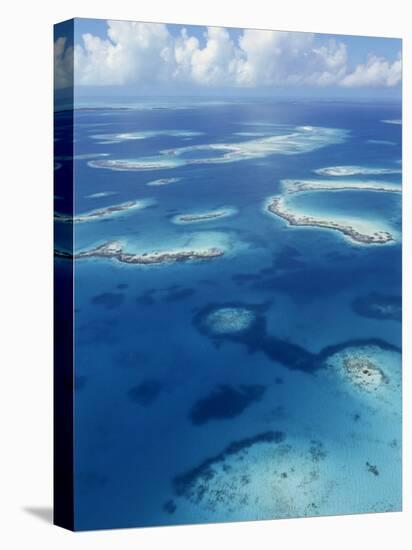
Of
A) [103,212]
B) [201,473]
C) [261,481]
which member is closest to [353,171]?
[103,212]

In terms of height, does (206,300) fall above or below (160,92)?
below

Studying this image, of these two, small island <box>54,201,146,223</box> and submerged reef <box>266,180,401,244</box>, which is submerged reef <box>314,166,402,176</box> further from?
small island <box>54,201,146,223</box>

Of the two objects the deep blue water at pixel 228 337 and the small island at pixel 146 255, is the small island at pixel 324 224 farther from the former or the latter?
the small island at pixel 146 255

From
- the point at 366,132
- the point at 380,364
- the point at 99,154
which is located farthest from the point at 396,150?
the point at 99,154

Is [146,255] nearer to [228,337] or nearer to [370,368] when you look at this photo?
[228,337]

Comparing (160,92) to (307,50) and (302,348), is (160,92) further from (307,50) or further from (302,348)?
(302,348)

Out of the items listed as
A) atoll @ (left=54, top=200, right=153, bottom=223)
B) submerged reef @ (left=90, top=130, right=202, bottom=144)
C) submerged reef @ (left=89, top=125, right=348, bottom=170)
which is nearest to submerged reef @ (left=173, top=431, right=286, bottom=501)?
atoll @ (left=54, top=200, right=153, bottom=223)
